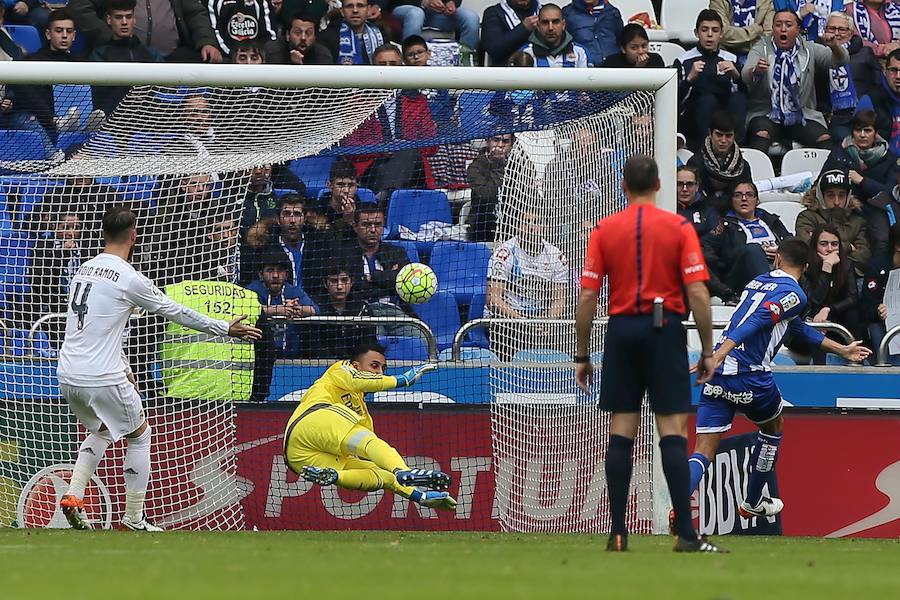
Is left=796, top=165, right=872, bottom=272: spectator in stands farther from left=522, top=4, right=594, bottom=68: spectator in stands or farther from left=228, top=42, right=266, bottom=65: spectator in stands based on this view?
left=228, top=42, right=266, bottom=65: spectator in stands

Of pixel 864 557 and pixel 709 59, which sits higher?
pixel 709 59

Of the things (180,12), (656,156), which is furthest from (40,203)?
A: (656,156)

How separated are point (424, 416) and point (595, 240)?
4.45 meters

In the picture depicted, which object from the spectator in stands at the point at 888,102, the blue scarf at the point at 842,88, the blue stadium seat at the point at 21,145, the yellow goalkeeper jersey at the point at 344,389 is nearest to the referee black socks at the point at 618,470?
the yellow goalkeeper jersey at the point at 344,389

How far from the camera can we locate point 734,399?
1041cm

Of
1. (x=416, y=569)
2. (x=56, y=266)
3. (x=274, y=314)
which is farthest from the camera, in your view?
(x=274, y=314)

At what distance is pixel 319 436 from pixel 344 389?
41cm

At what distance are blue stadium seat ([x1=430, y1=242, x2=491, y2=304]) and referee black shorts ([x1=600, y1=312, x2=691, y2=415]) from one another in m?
4.30

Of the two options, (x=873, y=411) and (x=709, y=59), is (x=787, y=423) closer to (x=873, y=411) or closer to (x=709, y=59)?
(x=873, y=411)

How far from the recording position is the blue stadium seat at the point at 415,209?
11.7 metres

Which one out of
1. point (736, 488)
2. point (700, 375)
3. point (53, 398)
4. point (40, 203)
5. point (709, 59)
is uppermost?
point (709, 59)

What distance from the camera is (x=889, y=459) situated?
11.9m

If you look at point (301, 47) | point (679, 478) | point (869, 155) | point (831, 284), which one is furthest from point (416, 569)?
point (869, 155)

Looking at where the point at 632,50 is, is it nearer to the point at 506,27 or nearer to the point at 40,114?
the point at 506,27
